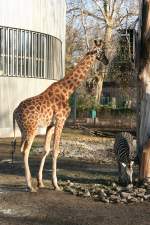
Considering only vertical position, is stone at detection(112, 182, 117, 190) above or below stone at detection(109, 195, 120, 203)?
below

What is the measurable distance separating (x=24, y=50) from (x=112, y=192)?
13632 mm

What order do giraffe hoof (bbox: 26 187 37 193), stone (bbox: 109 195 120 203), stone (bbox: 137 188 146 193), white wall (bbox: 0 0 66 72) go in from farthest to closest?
white wall (bbox: 0 0 66 72)
giraffe hoof (bbox: 26 187 37 193)
stone (bbox: 137 188 146 193)
stone (bbox: 109 195 120 203)

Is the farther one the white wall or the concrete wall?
the concrete wall

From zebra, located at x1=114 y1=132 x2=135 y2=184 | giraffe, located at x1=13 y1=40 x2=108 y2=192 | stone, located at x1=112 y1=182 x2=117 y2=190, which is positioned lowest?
stone, located at x1=112 y1=182 x2=117 y2=190

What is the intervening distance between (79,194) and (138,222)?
6.84 ft

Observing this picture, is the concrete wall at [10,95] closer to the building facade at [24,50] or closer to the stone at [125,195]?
the building facade at [24,50]

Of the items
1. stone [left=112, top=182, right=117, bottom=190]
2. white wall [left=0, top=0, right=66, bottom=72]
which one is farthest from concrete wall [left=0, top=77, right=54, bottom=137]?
stone [left=112, top=182, right=117, bottom=190]

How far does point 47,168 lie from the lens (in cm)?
1369

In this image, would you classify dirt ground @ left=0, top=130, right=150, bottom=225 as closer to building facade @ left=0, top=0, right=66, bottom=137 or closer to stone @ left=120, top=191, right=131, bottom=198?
stone @ left=120, top=191, right=131, bottom=198

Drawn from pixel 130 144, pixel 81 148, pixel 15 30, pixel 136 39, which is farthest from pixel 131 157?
pixel 15 30

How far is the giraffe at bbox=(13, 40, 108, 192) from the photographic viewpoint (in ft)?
34.2

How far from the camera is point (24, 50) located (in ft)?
75.3

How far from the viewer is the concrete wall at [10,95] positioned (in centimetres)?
2225

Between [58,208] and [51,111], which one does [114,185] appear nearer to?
[51,111]
